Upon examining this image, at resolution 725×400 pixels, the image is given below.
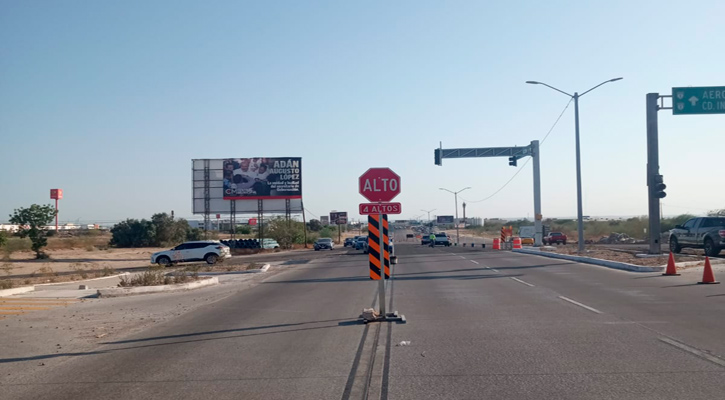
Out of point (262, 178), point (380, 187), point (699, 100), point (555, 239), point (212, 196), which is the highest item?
point (699, 100)

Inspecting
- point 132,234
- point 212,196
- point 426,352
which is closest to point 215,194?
point 212,196

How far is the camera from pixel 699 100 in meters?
30.0

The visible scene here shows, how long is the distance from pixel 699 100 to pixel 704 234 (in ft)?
20.2

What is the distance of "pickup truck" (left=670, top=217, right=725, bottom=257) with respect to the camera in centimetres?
2956

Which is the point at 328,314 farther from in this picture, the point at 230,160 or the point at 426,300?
the point at 230,160

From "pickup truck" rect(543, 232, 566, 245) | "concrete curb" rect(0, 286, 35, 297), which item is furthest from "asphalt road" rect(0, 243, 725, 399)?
"pickup truck" rect(543, 232, 566, 245)

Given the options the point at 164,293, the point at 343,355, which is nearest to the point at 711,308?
the point at 343,355

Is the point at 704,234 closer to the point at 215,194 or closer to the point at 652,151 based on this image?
the point at 652,151

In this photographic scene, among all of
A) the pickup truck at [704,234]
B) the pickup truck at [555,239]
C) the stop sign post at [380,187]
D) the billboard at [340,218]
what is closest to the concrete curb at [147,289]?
the stop sign post at [380,187]

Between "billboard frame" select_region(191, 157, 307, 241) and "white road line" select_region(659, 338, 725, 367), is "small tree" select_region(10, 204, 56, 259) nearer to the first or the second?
"billboard frame" select_region(191, 157, 307, 241)

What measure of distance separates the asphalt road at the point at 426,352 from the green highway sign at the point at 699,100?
1501 cm

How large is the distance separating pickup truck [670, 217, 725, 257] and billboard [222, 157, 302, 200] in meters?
40.0

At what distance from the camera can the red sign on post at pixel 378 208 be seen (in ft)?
43.8

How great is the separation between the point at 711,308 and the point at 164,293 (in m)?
15.4
